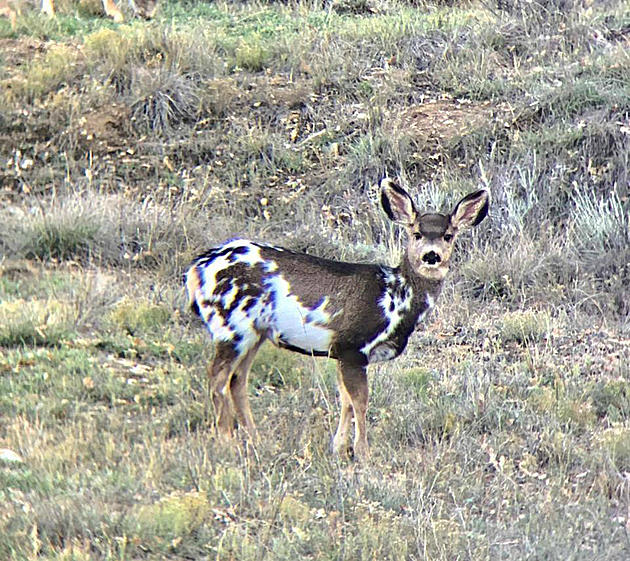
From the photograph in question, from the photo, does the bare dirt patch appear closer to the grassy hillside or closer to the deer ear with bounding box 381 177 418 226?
the grassy hillside

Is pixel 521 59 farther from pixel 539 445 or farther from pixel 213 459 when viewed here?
pixel 213 459

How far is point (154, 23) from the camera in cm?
1545

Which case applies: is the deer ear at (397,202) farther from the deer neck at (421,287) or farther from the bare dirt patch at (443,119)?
the bare dirt patch at (443,119)

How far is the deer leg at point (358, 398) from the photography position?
698 cm

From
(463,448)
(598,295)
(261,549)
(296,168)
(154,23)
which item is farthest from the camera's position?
(154,23)

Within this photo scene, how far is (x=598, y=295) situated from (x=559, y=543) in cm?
487

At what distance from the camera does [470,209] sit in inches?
299

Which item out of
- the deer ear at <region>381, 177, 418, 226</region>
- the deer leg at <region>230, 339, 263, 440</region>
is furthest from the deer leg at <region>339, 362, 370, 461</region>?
the deer ear at <region>381, 177, 418, 226</region>

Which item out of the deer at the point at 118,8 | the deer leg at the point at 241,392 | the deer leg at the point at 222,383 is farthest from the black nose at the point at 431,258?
the deer at the point at 118,8

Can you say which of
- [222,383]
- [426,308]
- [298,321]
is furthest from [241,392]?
[426,308]

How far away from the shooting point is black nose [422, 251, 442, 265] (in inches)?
288

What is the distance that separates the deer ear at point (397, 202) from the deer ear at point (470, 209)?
10.0 inches

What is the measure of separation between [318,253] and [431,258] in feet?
13.3

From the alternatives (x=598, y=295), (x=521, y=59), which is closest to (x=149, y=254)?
(x=598, y=295)
